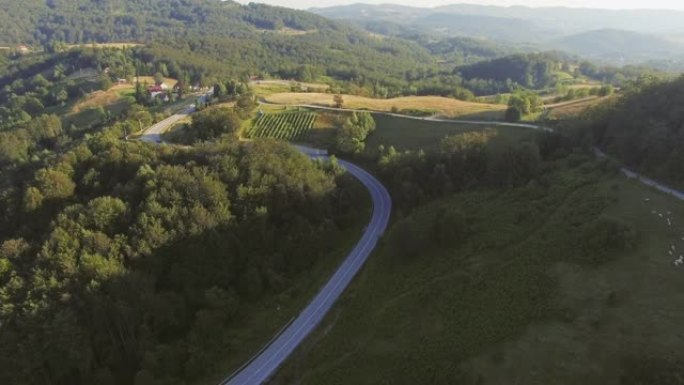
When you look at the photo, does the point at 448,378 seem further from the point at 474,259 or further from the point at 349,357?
the point at 474,259

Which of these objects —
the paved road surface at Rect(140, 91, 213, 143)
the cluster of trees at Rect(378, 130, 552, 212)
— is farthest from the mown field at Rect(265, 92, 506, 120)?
the cluster of trees at Rect(378, 130, 552, 212)

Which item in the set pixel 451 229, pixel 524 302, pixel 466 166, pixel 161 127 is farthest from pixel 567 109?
pixel 161 127

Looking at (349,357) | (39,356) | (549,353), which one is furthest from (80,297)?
(549,353)

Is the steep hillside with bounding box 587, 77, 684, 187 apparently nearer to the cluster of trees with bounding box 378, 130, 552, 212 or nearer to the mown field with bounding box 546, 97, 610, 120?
the cluster of trees with bounding box 378, 130, 552, 212

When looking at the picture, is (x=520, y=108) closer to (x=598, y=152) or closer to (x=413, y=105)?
(x=413, y=105)

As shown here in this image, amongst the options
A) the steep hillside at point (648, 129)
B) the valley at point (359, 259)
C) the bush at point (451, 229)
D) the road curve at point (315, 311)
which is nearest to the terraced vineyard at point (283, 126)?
the valley at point (359, 259)

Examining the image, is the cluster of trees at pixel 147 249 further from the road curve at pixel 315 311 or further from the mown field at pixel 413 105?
the mown field at pixel 413 105
